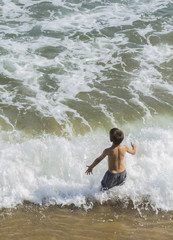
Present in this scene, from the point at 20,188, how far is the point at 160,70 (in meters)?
6.23

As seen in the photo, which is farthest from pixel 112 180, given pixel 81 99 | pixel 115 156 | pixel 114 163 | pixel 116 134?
pixel 81 99

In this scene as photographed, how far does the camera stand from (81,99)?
27.7ft

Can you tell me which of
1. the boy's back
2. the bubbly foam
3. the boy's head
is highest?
the boy's head

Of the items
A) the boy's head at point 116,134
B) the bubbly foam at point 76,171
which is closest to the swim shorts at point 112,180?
the bubbly foam at point 76,171

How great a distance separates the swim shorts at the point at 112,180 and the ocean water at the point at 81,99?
0.25 meters

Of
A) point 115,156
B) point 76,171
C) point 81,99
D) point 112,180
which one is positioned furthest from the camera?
point 81,99

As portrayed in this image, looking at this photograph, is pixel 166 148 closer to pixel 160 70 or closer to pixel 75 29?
pixel 160 70

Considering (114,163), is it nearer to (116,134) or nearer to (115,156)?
(115,156)

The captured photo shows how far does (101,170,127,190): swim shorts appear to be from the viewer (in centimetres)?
521

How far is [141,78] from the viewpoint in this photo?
9.36 meters

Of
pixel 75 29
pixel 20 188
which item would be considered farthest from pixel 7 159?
pixel 75 29

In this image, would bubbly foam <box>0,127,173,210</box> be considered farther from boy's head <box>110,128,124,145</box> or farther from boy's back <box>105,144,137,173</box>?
boy's head <box>110,128,124,145</box>

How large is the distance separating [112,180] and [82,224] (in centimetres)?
91

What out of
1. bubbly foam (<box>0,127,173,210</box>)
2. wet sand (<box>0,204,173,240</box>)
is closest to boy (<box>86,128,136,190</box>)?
bubbly foam (<box>0,127,173,210</box>)
